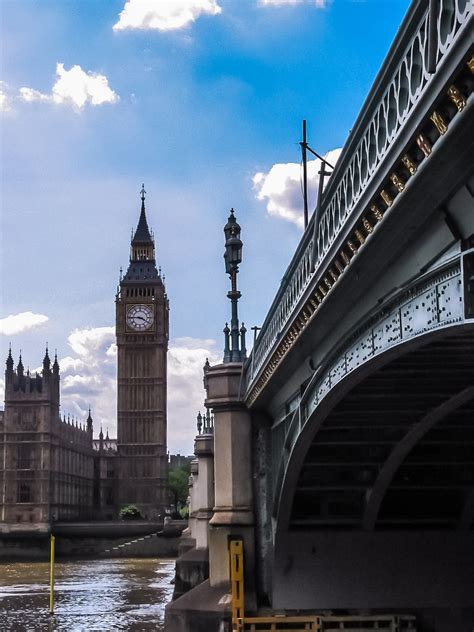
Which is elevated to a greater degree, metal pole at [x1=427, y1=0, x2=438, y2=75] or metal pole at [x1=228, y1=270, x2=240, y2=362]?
metal pole at [x1=228, y1=270, x2=240, y2=362]

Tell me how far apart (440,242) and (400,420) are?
7492mm

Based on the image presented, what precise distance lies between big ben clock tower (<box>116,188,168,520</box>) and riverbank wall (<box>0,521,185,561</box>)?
25956mm

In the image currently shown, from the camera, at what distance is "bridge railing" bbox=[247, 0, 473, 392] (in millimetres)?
5691

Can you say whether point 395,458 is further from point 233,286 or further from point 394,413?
point 233,286

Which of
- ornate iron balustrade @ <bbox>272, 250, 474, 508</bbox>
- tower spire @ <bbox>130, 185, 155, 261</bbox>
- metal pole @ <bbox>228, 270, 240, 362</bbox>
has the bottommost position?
ornate iron balustrade @ <bbox>272, 250, 474, 508</bbox>

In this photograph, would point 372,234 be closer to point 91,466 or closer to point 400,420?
point 400,420

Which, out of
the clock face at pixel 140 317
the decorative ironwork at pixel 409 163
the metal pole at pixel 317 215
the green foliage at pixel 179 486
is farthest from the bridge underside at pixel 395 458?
the green foliage at pixel 179 486

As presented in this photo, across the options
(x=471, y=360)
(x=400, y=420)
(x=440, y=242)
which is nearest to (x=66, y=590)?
(x=400, y=420)

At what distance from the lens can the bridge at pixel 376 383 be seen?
20.8 feet

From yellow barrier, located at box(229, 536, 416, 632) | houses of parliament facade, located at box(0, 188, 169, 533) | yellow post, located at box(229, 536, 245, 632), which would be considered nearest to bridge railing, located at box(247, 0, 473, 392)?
yellow barrier, located at box(229, 536, 416, 632)

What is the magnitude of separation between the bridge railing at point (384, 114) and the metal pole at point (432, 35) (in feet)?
0.05

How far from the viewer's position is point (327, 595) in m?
17.7

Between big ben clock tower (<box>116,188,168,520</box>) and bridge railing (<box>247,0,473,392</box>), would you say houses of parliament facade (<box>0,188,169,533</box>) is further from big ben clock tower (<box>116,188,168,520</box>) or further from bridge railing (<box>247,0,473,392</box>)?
bridge railing (<box>247,0,473,392</box>)

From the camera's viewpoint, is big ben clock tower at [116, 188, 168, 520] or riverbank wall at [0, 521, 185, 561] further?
big ben clock tower at [116, 188, 168, 520]
